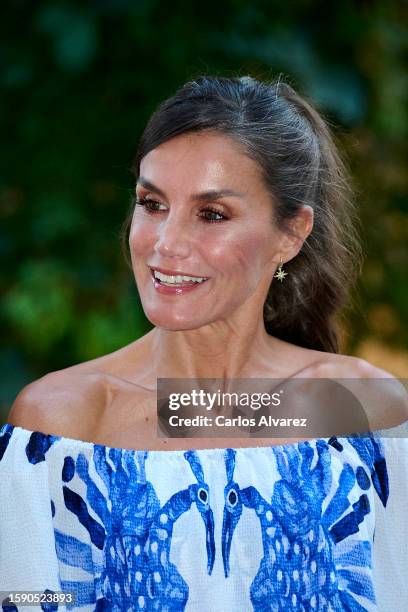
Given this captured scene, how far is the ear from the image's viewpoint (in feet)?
8.13

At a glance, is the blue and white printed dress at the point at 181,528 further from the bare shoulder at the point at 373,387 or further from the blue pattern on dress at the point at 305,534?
the bare shoulder at the point at 373,387

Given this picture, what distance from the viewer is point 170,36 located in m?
4.79

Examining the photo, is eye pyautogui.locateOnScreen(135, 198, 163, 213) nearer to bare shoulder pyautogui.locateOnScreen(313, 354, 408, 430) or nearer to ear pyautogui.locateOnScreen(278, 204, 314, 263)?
ear pyautogui.locateOnScreen(278, 204, 314, 263)

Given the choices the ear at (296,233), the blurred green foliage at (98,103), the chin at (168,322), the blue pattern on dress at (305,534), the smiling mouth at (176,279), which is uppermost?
the blurred green foliage at (98,103)

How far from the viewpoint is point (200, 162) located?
2221 mm

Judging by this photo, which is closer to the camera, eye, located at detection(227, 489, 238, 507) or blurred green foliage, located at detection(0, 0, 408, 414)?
eye, located at detection(227, 489, 238, 507)

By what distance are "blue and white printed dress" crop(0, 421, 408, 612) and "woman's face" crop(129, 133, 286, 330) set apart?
0.34 metres

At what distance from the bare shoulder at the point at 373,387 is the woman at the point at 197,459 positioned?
0.01 m

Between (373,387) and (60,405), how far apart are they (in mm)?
753

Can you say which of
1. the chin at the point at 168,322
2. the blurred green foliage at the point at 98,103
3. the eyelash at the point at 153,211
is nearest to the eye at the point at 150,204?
the eyelash at the point at 153,211

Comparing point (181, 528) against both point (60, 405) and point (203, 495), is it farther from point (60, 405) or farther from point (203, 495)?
point (60, 405)

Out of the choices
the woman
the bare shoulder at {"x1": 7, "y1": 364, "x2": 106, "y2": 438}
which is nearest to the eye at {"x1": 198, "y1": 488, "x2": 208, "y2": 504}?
the woman

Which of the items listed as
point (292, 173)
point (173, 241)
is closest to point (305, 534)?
point (173, 241)

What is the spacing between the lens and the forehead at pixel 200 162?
2.22 m
